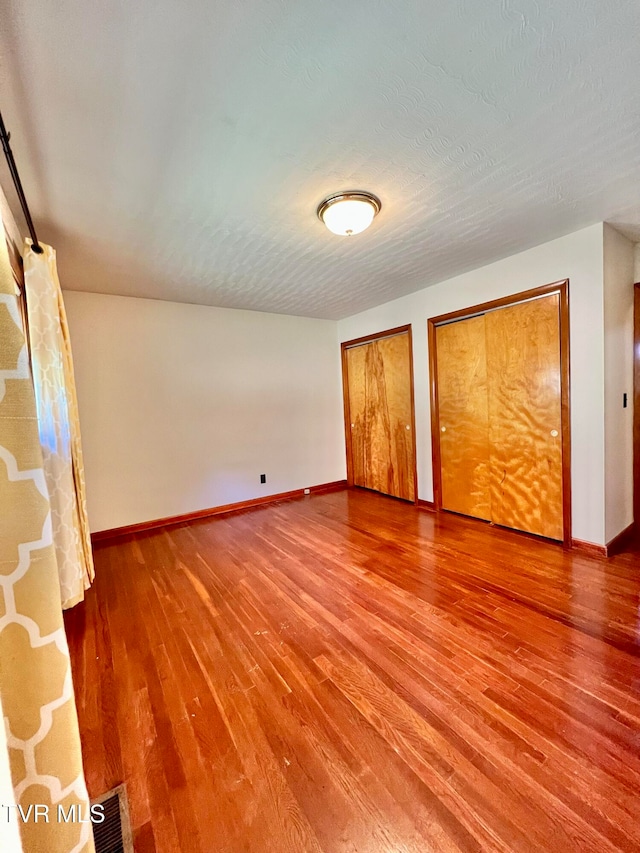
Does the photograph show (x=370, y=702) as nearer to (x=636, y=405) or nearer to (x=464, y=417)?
(x=464, y=417)

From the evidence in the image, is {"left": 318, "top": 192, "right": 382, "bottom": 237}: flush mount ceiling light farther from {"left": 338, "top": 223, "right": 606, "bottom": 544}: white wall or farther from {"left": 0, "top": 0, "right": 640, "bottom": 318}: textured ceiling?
{"left": 338, "top": 223, "right": 606, "bottom": 544}: white wall

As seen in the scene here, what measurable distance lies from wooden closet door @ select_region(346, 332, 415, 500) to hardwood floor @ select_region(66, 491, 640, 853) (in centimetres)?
162

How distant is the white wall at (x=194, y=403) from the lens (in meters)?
3.44

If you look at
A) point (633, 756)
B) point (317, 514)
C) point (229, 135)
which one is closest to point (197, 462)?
point (317, 514)

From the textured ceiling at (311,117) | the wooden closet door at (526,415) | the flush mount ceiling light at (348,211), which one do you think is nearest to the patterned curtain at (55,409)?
the textured ceiling at (311,117)

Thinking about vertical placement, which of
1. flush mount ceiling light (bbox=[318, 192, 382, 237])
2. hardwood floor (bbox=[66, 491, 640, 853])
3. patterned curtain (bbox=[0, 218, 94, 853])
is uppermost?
flush mount ceiling light (bbox=[318, 192, 382, 237])

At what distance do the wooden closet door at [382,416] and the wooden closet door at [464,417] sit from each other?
1.47ft

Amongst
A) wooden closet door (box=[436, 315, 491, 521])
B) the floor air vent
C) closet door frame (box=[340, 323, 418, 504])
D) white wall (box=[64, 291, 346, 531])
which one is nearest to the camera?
the floor air vent

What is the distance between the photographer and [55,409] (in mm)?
2078

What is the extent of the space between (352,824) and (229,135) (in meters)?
2.47

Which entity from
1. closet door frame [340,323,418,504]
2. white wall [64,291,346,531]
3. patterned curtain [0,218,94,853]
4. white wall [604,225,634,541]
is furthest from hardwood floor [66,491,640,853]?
closet door frame [340,323,418,504]

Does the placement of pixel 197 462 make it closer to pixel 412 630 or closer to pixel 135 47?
pixel 412 630

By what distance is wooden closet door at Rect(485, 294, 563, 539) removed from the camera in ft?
9.14

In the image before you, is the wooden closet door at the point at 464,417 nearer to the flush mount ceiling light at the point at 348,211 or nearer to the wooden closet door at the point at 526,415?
the wooden closet door at the point at 526,415
